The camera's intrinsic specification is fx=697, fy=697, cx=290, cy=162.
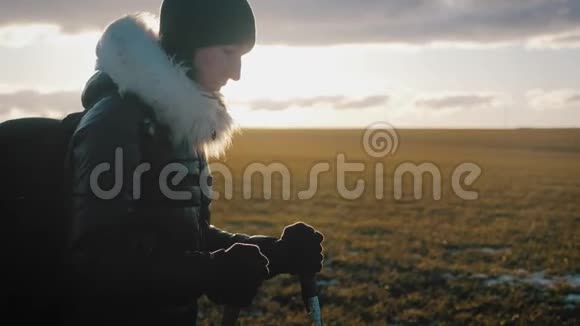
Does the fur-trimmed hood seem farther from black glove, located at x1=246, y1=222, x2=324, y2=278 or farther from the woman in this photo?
black glove, located at x1=246, y1=222, x2=324, y2=278

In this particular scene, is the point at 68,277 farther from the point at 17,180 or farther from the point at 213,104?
the point at 213,104

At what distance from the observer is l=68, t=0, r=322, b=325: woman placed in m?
2.02

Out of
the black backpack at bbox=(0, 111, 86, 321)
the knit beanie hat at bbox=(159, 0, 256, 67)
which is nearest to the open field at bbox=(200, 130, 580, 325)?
the knit beanie hat at bbox=(159, 0, 256, 67)

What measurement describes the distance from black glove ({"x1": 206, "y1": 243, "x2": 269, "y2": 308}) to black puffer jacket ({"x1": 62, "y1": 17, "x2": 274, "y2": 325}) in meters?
0.04

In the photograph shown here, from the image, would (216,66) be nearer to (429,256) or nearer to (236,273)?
(236,273)

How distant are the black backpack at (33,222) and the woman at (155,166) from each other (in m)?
0.09

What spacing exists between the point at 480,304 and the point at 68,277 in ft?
25.1

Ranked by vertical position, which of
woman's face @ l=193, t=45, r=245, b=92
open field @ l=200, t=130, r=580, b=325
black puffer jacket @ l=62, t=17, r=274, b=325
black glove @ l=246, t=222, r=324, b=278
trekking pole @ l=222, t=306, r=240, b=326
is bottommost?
open field @ l=200, t=130, r=580, b=325

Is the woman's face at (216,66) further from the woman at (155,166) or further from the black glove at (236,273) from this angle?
the black glove at (236,273)

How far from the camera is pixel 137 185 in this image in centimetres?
211

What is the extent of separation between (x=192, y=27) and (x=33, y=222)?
86 cm

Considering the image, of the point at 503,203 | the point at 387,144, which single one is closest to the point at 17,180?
the point at 503,203

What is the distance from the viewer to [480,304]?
8.96m

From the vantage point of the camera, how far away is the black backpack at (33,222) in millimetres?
2119
